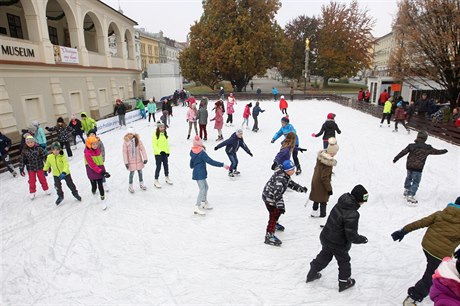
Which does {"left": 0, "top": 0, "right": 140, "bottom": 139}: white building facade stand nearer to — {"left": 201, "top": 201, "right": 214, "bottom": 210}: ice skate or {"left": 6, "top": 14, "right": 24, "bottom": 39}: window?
{"left": 6, "top": 14, "right": 24, "bottom": 39}: window

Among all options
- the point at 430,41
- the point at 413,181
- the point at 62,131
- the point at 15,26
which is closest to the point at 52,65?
the point at 15,26

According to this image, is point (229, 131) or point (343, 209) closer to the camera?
point (343, 209)

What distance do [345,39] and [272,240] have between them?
48.6 meters

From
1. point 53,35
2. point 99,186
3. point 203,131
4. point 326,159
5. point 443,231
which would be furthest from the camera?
point 53,35

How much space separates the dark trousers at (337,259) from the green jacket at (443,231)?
2.74 ft

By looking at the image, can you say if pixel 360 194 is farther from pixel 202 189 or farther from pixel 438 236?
pixel 202 189

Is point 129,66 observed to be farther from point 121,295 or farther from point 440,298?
point 440,298

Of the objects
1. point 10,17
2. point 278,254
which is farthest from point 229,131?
point 10,17

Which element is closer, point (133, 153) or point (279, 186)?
point (279, 186)

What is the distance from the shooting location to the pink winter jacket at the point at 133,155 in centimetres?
687

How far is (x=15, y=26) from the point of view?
56.2ft

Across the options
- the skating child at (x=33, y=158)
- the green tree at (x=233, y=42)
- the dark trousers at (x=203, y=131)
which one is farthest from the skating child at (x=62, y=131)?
the green tree at (x=233, y=42)

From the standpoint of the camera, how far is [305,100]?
3070cm

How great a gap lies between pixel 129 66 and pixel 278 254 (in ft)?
95.2
